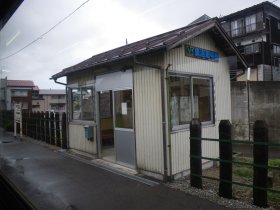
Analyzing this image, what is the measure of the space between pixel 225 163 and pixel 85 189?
9.03 ft

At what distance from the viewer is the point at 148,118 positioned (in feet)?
19.4

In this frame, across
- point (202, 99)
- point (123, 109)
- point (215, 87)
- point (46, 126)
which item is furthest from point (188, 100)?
point (46, 126)

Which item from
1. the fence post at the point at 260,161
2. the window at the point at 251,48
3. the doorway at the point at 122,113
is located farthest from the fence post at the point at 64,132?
the window at the point at 251,48

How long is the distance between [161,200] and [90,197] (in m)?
1.30

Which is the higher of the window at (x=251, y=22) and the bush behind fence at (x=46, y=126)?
the window at (x=251, y=22)

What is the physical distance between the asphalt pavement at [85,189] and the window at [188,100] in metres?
1.60

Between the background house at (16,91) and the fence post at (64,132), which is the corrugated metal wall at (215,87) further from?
the fence post at (64,132)

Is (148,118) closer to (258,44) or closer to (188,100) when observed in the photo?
(188,100)

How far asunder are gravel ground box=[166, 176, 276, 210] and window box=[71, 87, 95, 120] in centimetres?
372

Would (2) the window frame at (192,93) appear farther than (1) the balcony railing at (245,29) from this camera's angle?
No

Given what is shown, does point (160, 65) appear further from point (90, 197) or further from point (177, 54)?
point (90, 197)

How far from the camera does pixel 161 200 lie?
456 centimetres

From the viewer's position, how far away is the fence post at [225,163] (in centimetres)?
455

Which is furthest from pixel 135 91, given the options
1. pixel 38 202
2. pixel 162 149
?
pixel 38 202
